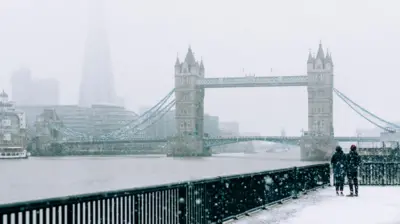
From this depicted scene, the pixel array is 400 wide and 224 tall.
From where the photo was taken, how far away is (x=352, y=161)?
17.5 meters

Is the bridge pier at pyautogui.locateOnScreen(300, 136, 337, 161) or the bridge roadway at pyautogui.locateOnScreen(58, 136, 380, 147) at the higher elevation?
the bridge roadway at pyautogui.locateOnScreen(58, 136, 380, 147)

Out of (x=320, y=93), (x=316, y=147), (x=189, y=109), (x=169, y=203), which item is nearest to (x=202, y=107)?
(x=189, y=109)

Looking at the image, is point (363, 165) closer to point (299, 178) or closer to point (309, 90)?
point (299, 178)

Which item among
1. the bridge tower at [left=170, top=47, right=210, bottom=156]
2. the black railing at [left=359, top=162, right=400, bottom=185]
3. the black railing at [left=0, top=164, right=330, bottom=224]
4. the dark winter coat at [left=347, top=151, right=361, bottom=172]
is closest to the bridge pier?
the bridge tower at [left=170, top=47, right=210, bottom=156]

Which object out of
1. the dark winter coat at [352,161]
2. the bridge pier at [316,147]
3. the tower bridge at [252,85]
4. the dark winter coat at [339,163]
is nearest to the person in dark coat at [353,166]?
the dark winter coat at [352,161]

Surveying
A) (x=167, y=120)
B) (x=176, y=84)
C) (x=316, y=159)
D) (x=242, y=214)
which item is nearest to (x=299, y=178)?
(x=242, y=214)

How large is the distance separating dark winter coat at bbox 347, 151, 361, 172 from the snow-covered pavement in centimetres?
83

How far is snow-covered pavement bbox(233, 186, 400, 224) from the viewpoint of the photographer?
1209 cm

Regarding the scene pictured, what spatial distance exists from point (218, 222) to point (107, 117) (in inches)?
7027

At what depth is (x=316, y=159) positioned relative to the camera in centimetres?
11112

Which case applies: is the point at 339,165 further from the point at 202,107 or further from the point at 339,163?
the point at 202,107

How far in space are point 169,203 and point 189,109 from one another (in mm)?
133202

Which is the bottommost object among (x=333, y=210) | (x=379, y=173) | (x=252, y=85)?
(x=333, y=210)

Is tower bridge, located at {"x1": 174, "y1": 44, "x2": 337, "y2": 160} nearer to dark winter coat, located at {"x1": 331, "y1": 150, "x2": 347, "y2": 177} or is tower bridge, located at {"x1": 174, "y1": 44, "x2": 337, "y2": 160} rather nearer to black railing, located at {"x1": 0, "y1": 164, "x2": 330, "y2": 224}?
dark winter coat, located at {"x1": 331, "y1": 150, "x2": 347, "y2": 177}
